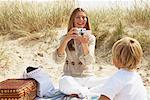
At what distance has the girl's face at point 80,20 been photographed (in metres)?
3.93

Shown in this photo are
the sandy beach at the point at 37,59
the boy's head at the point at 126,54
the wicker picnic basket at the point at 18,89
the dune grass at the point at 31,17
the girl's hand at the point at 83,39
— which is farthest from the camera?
the dune grass at the point at 31,17

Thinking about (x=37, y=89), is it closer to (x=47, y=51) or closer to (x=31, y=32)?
(x=47, y=51)

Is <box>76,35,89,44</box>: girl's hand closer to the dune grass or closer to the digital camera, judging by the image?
the digital camera

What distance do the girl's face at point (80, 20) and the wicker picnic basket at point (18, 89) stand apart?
67cm

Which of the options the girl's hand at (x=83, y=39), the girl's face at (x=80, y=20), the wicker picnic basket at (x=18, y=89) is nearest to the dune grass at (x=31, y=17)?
the girl's face at (x=80, y=20)

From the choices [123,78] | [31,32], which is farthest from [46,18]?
[123,78]

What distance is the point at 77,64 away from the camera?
3955mm

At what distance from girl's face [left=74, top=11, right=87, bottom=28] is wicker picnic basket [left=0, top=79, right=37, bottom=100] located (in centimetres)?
67

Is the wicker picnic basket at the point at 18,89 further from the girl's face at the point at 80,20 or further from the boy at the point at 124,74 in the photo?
the boy at the point at 124,74

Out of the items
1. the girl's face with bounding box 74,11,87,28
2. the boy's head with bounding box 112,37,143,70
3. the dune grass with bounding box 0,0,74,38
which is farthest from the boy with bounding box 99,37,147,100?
the dune grass with bounding box 0,0,74,38

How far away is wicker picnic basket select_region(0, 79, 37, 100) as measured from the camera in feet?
11.2

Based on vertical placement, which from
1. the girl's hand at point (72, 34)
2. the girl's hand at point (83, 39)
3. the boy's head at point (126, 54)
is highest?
the girl's hand at point (72, 34)

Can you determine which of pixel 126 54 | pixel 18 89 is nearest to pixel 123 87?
pixel 126 54

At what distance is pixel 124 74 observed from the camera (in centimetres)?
292
